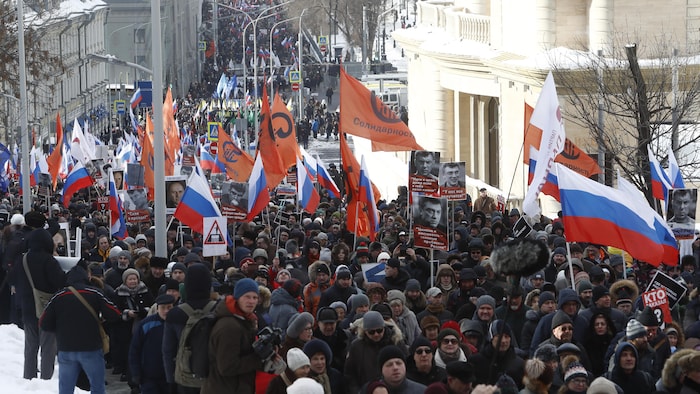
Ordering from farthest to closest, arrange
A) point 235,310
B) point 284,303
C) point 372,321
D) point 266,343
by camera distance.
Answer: point 284,303 → point 372,321 → point 235,310 → point 266,343

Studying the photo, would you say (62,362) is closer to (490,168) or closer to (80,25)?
(490,168)

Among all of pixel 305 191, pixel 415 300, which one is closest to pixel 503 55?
pixel 305 191

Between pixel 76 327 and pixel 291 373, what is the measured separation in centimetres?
307

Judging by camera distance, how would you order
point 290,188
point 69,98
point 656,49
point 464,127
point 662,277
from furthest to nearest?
point 69,98 < point 464,127 < point 656,49 < point 290,188 < point 662,277

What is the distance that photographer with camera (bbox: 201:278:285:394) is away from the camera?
34.2ft

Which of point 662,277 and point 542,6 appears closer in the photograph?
point 662,277

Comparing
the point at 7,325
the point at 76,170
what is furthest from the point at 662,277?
the point at 76,170

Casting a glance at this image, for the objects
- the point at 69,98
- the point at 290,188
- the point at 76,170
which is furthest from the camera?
the point at 69,98

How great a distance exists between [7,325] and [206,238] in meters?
2.39

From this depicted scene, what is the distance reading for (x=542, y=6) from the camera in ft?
115

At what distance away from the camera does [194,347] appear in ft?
35.8

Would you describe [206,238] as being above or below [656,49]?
below

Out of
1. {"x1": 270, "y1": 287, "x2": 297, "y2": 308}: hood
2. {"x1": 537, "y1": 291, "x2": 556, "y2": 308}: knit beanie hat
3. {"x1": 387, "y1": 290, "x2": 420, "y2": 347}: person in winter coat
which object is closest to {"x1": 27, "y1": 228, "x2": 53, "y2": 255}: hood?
{"x1": 270, "y1": 287, "x2": 297, "y2": 308}: hood

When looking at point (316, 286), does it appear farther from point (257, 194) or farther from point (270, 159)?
point (270, 159)
